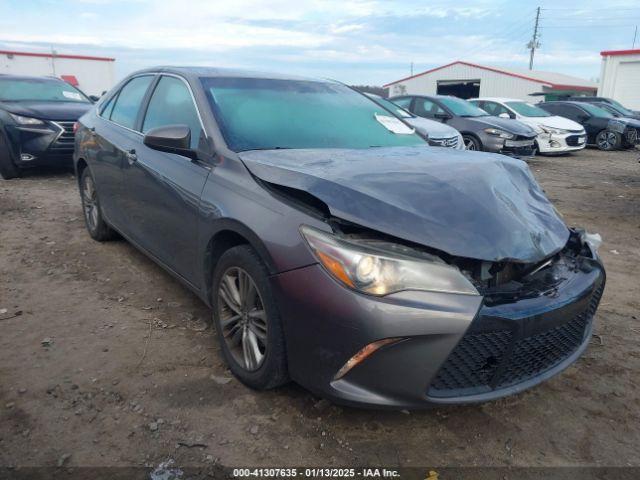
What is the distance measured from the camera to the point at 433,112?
11.5 meters

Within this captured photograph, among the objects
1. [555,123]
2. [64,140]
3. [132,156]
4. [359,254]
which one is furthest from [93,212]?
[555,123]

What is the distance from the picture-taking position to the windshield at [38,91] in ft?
27.2

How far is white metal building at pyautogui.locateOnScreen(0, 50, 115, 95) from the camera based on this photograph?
25.8 metres

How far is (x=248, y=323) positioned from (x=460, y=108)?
10.3 metres

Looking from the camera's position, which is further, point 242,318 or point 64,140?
point 64,140

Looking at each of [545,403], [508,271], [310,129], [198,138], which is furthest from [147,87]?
[545,403]

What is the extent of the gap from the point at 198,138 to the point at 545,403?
2.34 m

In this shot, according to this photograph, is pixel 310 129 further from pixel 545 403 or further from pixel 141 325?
pixel 545 403

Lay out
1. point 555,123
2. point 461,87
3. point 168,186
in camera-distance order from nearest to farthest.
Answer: point 168,186
point 555,123
point 461,87

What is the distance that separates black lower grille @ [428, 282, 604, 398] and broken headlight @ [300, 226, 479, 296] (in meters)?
0.22

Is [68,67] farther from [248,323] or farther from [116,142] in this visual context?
[248,323]

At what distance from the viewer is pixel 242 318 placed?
8.45 feet

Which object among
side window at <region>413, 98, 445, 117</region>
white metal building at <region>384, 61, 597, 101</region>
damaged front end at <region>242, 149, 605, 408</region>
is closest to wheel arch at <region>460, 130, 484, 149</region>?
side window at <region>413, 98, 445, 117</region>

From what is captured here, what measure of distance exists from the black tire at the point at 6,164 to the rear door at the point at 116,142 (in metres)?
4.02
